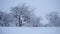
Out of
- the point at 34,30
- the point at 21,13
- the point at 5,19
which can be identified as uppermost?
the point at 21,13

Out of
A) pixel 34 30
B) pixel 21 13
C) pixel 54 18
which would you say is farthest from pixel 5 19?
pixel 54 18

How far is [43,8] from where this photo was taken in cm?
136

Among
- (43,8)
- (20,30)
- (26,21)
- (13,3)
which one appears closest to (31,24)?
(26,21)

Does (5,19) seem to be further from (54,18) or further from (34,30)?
(54,18)

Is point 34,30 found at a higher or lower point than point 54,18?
lower

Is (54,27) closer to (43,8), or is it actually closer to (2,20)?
(43,8)

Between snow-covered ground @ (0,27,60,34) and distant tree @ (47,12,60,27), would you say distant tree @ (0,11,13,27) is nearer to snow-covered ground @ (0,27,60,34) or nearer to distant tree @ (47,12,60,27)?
snow-covered ground @ (0,27,60,34)

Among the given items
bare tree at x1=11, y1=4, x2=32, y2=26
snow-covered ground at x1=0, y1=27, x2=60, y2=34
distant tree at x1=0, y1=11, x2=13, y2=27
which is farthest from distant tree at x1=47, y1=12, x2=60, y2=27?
distant tree at x1=0, y1=11, x2=13, y2=27

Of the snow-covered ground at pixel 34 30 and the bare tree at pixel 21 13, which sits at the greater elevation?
the bare tree at pixel 21 13

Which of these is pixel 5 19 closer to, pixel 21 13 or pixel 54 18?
pixel 21 13

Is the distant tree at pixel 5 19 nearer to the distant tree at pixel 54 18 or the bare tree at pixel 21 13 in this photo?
the bare tree at pixel 21 13

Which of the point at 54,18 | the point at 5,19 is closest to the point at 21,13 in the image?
the point at 5,19

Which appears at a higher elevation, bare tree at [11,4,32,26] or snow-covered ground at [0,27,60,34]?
bare tree at [11,4,32,26]

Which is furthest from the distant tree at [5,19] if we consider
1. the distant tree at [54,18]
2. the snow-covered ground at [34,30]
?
the distant tree at [54,18]
